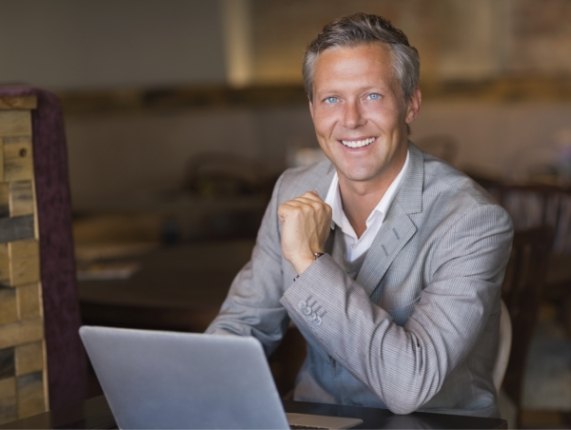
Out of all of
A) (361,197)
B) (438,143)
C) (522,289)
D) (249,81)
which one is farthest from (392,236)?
(249,81)

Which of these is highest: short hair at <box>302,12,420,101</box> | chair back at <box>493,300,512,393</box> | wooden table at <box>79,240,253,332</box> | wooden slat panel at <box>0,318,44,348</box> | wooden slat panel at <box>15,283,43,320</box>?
short hair at <box>302,12,420,101</box>

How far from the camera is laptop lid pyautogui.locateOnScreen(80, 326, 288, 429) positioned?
179 centimetres

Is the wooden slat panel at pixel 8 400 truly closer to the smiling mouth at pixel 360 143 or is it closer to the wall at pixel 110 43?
the smiling mouth at pixel 360 143

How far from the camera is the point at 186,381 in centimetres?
186

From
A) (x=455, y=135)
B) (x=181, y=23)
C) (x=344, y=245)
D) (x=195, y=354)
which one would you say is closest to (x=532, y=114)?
(x=455, y=135)

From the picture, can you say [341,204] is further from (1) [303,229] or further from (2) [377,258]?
(1) [303,229]

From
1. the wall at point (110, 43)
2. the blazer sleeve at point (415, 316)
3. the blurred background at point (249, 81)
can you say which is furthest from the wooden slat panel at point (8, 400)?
the blurred background at point (249, 81)

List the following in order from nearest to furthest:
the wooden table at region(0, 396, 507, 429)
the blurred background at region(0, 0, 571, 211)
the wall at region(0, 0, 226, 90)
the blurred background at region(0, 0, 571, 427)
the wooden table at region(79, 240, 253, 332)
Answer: the wooden table at region(0, 396, 507, 429), the wooden table at region(79, 240, 253, 332), the wall at region(0, 0, 226, 90), the blurred background at region(0, 0, 571, 427), the blurred background at region(0, 0, 571, 211)

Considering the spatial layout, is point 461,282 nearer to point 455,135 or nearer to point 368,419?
point 368,419

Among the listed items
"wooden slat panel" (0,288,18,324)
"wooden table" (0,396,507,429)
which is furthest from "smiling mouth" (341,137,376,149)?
"wooden slat panel" (0,288,18,324)

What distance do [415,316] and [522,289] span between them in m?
1.43

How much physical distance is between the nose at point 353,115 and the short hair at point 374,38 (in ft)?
0.34

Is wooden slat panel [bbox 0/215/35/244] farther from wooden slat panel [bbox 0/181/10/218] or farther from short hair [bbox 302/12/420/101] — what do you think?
short hair [bbox 302/12/420/101]

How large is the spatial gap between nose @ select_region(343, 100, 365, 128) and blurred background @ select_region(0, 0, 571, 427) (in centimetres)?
424
